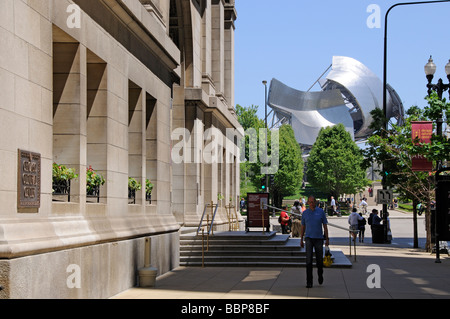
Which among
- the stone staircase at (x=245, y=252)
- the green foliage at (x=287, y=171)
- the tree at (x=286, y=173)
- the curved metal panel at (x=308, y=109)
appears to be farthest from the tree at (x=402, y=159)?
the curved metal panel at (x=308, y=109)

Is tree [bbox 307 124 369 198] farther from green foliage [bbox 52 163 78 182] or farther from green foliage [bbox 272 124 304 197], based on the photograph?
green foliage [bbox 52 163 78 182]

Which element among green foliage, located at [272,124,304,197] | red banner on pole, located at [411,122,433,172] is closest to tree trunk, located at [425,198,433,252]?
red banner on pole, located at [411,122,433,172]

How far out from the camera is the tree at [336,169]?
335 feet

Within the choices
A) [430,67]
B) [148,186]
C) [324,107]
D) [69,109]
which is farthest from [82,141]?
[324,107]

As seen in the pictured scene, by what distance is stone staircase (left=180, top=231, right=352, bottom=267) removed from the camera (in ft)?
72.2

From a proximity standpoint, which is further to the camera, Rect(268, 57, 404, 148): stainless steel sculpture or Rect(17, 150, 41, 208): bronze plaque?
Rect(268, 57, 404, 148): stainless steel sculpture

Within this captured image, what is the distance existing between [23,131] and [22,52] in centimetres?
113

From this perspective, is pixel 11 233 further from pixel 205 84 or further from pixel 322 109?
pixel 322 109

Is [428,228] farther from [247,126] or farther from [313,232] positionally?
[247,126]

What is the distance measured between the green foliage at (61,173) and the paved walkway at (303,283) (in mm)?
2807

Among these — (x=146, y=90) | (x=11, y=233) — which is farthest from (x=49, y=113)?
(x=146, y=90)

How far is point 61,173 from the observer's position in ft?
41.7

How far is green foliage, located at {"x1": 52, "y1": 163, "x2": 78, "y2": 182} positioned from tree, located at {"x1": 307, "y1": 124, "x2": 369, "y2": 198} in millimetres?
90240

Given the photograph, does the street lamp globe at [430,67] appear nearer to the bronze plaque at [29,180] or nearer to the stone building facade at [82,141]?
the stone building facade at [82,141]
